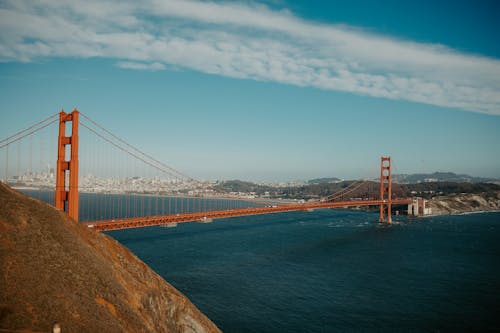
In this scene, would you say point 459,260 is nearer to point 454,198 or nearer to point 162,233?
point 162,233

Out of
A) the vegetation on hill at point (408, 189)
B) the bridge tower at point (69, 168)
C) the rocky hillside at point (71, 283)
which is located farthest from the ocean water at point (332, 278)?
the vegetation on hill at point (408, 189)

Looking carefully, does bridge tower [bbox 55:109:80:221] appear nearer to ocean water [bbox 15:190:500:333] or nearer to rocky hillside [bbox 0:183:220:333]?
rocky hillside [bbox 0:183:220:333]

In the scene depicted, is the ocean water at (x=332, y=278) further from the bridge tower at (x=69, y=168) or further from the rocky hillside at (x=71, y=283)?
the bridge tower at (x=69, y=168)

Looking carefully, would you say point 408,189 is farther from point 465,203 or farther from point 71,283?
point 71,283

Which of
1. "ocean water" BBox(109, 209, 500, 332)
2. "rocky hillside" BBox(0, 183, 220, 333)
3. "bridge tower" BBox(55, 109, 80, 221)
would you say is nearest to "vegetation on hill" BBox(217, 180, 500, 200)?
"ocean water" BBox(109, 209, 500, 332)

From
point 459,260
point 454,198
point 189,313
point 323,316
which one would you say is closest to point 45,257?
point 189,313

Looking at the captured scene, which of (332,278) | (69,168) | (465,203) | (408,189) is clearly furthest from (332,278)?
(408,189)
